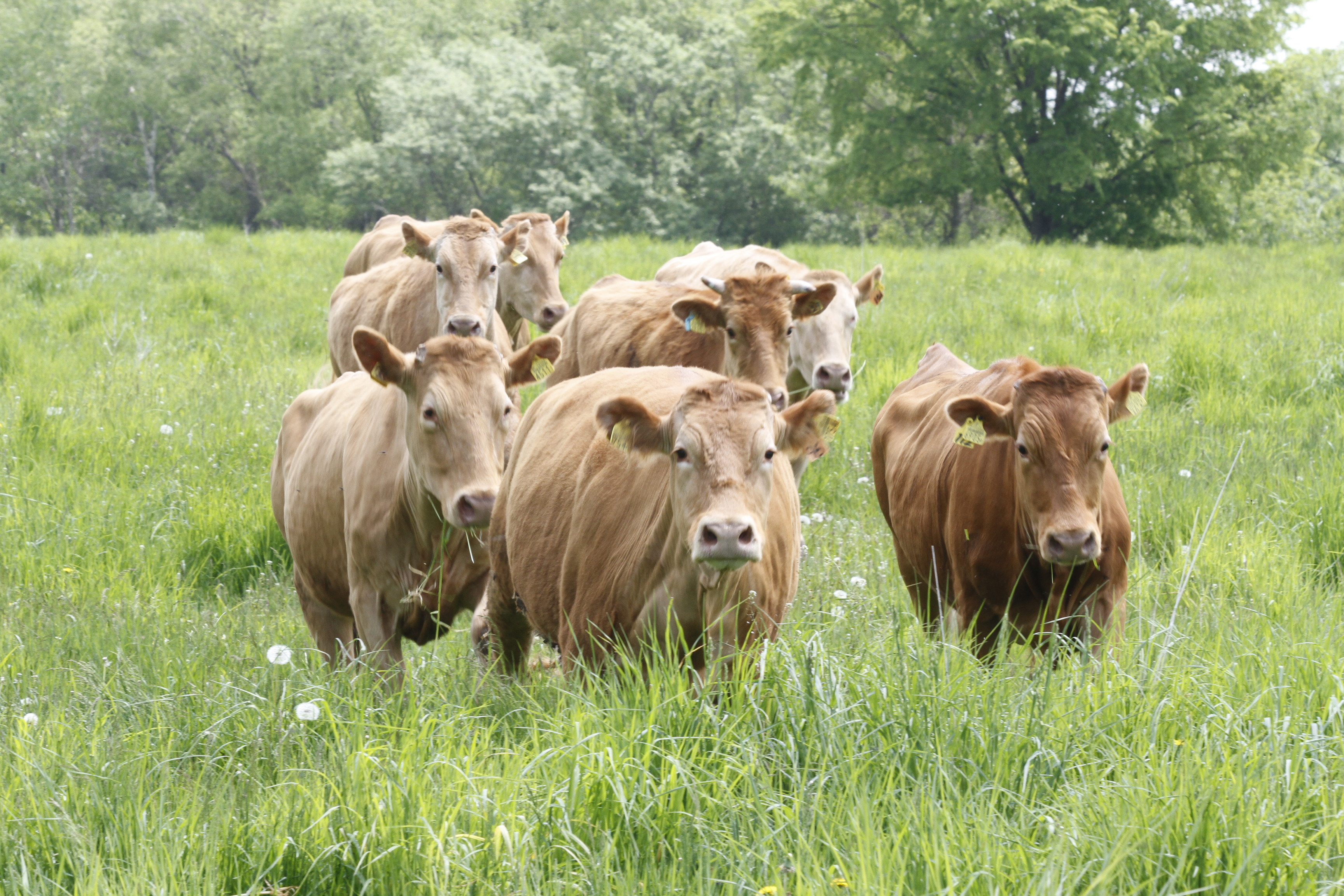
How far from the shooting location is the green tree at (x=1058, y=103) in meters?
30.4

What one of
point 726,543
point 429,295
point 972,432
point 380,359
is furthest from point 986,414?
point 429,295

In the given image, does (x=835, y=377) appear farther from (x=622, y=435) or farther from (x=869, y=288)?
(x=622, y=435)

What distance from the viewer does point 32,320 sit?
1191 centimetres

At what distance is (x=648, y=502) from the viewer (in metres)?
4.17

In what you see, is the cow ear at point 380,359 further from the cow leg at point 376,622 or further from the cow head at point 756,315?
the cow head at point 756,315

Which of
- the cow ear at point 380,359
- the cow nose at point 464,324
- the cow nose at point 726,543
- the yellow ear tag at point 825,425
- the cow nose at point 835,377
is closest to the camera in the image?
the cow nose at point 726,543

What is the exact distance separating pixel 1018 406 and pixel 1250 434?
388 centimetres

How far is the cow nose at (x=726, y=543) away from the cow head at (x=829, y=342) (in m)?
3.95

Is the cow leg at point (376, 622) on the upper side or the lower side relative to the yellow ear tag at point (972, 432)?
lower

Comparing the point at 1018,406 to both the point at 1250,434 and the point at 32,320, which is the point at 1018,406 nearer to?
the point at 1250,434

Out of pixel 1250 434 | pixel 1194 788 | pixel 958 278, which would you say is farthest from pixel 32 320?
pixel 1194 788

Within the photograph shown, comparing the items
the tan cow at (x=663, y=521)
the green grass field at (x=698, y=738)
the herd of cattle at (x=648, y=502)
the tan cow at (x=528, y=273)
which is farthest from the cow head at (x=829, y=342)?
the tan cow at (x=528, y=273)

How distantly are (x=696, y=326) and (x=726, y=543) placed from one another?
3.83 m

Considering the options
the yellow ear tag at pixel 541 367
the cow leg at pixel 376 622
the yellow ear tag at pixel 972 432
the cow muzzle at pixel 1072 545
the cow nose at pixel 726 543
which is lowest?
the cow leg at pixel 376 622
